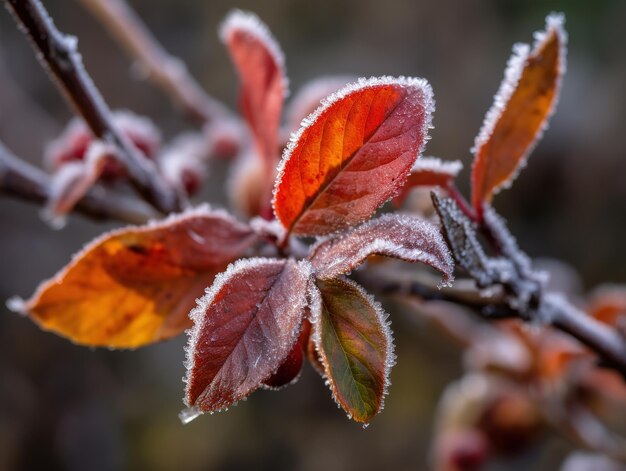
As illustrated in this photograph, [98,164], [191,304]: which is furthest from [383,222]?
[98,164]

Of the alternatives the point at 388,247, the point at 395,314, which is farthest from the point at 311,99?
the point at 395,314

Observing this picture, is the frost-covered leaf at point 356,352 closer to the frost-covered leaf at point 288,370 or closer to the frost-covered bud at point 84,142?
the frost-covered leaf at point 288,370

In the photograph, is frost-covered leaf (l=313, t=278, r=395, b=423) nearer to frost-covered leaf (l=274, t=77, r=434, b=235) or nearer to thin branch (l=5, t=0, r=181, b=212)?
frost-covered leaf (l=274, t=77, r=434, b=235)

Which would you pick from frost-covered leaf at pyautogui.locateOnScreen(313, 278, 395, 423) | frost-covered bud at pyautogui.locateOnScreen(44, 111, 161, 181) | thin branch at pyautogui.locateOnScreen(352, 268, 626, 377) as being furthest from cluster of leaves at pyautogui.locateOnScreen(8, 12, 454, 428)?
frost-covered bud at pyautogui.locateOnScreen(44, 111, 161, 181)

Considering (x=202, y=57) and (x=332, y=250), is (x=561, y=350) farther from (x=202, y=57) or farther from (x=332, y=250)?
(x=202, y=57)

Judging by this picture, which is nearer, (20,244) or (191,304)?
(191,304)
